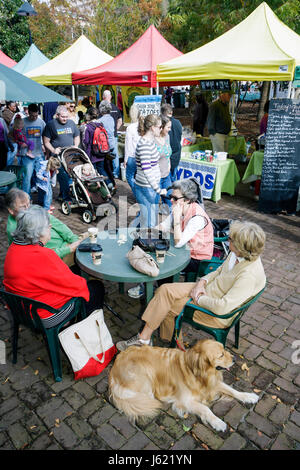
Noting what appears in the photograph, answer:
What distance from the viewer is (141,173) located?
15.6 feet

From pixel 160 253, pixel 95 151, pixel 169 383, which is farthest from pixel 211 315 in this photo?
pixel 95 151

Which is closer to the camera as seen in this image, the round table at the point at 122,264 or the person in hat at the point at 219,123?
the round table at the point at 122,264

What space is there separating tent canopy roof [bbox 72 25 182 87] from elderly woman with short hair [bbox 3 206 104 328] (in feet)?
19.1

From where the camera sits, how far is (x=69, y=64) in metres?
10.3

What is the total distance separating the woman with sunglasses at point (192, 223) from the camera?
347 centimetres

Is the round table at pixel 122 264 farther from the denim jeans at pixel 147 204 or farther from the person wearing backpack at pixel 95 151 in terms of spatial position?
the person wearing backpack at pixel 95 151

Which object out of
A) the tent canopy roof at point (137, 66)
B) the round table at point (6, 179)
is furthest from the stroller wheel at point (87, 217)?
the tent canopy roof at point (137, 66)

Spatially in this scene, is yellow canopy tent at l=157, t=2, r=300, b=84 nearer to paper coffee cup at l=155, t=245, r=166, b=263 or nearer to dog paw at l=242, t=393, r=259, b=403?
paper coffee cup at l=155, t=245, r=166, b=263

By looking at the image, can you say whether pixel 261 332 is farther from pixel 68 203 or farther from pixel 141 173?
pixel 68 203

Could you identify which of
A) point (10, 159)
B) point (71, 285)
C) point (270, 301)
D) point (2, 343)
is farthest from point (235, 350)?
point (10, 159)

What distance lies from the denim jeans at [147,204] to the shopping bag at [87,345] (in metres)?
2.33

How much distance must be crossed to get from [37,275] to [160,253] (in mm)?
1116

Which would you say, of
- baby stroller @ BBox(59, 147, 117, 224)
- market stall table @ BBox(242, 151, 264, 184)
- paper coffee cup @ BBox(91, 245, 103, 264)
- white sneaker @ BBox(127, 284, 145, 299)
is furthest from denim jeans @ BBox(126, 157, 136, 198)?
market stall table @ BBox(242, 151, 264, 184)

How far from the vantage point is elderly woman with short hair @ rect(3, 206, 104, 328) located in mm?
2613
